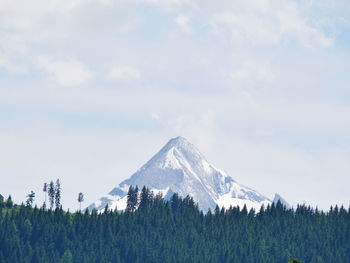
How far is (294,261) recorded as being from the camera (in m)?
101

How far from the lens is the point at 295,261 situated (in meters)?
101

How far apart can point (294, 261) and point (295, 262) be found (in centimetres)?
38

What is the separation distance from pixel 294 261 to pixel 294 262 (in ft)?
1.06

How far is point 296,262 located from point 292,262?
0.44m

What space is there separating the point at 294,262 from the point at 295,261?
0.30 meters

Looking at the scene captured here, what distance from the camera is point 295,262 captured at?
10044 cm

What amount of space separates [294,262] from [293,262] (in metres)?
0.21

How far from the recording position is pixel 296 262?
331 feet

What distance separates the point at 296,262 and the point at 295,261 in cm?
22

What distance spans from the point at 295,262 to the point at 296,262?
47 cm

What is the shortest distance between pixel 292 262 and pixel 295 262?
0.62 metres

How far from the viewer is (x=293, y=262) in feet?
330

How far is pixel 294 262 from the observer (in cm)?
10050
